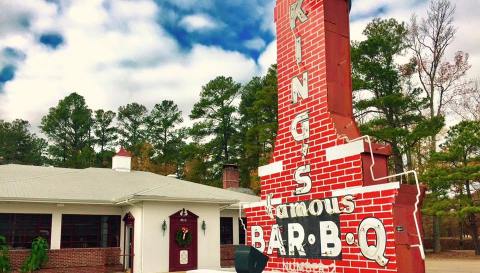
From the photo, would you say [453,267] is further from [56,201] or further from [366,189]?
[366,189]

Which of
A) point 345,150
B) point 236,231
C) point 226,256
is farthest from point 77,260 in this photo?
point 345,150

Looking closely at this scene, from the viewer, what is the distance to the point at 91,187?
62.1 feet

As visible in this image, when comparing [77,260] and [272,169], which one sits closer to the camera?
[272,169]

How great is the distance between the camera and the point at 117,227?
61.1ft

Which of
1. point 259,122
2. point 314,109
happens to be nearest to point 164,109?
point 259,122

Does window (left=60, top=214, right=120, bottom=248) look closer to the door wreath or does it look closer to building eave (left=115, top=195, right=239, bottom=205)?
building eave (left=115, top=195, right=239, bottom=205)

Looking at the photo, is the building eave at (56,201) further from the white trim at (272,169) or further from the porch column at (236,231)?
the white trim at (272,169)

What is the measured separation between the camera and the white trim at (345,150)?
533 centimetres

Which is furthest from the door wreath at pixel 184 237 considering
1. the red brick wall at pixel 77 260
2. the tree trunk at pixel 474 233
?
the tree trunk at pixel 474 233

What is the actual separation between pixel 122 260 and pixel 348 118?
47.5 feet

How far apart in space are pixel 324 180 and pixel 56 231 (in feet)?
46.7

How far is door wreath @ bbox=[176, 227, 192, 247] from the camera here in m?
17.5

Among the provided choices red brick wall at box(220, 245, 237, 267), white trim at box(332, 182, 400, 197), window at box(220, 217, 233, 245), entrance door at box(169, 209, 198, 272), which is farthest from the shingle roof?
white trim at box(332, 182, 400, 197)

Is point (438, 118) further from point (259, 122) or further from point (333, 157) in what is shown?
point (333, 157)
